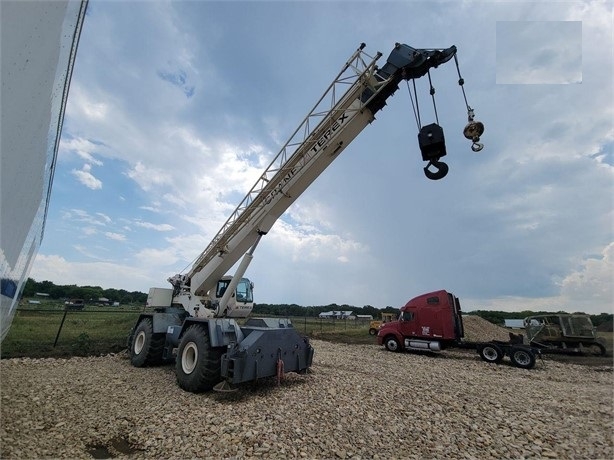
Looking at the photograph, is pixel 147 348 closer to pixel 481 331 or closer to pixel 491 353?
pixel 491 353

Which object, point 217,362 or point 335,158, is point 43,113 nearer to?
point 217,362

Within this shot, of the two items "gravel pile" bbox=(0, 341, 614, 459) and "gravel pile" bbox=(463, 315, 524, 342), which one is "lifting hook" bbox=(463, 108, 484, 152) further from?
"gravel pile" bbox=(463, 315, 524, 342)

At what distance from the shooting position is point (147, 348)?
29.3ft

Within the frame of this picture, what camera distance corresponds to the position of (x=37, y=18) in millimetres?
2736

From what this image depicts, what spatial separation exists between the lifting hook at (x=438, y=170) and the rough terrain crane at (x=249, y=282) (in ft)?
0.07

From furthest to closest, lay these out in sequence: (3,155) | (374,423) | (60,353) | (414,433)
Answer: (60,353) → (374,423) → (414,433) → (3,155)

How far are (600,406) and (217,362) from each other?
765 cm

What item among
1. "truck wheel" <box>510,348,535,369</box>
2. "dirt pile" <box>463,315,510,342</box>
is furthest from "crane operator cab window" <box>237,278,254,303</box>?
"dirt pile" <box>463,315,510,342</box>

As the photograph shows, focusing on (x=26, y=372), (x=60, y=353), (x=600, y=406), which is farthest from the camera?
(x=60, y=353)

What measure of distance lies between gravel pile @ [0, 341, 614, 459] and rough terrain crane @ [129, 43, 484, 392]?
23.5 inches

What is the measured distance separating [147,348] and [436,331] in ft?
35.8

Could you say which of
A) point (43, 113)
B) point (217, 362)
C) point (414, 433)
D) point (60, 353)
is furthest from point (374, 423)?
point (60, 353)

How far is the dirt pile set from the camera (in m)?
20.6

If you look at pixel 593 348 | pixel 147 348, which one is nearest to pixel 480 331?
pixel 593 348
